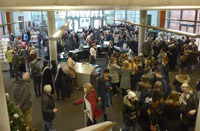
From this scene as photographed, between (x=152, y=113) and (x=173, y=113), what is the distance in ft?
1.25

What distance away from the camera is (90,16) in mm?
23094

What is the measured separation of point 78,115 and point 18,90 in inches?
72.3

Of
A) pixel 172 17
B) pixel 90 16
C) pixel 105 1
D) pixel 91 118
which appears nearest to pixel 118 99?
pixel 91 118

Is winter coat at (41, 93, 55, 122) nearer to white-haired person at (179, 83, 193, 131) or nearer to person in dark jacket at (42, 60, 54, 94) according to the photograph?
person in dark jacket at (42, 60, 54, 94)

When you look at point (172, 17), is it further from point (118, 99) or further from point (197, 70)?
point (118, 99)

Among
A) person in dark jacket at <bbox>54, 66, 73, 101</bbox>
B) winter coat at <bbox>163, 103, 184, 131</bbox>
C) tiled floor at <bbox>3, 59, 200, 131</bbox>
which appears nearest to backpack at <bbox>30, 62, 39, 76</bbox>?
person in dark jacket at <bbox>54, 66, 73, 101</bbox>

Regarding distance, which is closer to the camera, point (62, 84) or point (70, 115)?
point (70, 115)

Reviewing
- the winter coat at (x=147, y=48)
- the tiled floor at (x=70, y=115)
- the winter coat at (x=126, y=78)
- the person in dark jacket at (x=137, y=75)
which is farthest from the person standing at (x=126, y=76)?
the winter coat at (x=147, y=48)

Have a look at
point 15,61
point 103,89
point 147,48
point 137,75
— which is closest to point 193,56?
point 147,48

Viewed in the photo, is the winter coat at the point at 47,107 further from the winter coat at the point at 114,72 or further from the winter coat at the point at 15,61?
the winter coat at the point at 15,61

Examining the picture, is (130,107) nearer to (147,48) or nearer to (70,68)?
(70,68)

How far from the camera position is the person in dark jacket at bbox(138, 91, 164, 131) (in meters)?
3.90

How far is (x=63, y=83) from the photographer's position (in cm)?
631

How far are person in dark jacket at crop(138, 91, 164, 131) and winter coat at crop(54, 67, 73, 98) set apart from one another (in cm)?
298
